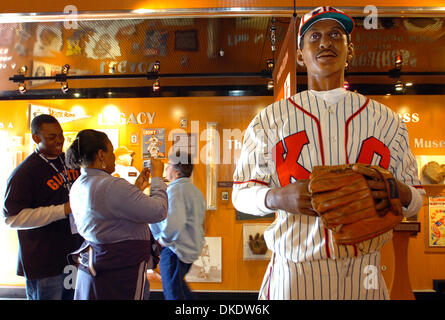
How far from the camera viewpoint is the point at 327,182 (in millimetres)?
572

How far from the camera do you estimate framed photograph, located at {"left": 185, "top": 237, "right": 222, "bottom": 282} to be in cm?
162

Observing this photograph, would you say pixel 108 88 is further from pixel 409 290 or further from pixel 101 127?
pixel 409 290

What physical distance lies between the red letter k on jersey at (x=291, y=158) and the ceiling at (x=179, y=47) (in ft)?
3.59

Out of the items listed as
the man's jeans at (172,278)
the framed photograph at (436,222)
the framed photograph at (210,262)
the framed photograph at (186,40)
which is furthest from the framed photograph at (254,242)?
the framed photograph at (436,222)

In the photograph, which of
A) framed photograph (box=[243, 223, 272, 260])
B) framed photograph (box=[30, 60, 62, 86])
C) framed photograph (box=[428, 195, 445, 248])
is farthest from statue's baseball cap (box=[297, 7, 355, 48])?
framed photograph (box=[428, 195, 445, 248])

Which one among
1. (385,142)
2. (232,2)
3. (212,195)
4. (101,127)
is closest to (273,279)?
(385,142)

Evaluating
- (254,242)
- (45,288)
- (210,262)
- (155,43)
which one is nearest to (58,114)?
(45,288)

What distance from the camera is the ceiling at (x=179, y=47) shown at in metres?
1.83

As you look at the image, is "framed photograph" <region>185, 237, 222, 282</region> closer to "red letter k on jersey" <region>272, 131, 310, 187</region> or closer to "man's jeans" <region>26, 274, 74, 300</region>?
"man's jeans" <region>26, 274, 74, 300</region>

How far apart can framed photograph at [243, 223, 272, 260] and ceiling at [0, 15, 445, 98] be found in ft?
2.93

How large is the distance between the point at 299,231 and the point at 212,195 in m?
1.03

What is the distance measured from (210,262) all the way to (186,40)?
152 cm

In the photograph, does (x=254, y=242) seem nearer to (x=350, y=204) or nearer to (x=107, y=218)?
(x=107, y=218)

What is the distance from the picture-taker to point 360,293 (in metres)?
0.70
